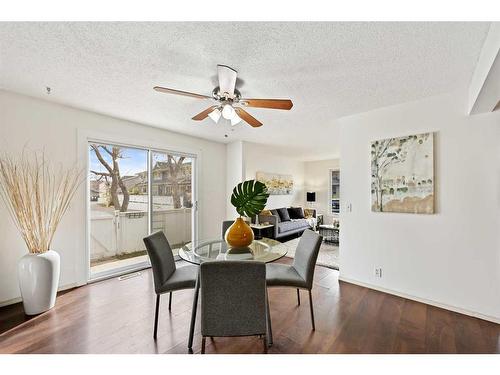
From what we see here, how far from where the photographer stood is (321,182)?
292 inches

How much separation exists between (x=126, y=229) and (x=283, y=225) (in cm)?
335

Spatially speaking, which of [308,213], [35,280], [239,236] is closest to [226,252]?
[239,236]

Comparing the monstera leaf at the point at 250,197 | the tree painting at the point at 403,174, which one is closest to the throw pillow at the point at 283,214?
the tree painting at the point at 403,174

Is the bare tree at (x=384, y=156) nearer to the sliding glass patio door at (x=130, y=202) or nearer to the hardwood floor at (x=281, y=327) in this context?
the hardwood floor at (x=281, y=327)

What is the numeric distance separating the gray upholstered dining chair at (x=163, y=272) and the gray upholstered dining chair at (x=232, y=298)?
0.61m

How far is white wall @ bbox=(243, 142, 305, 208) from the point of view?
519cm

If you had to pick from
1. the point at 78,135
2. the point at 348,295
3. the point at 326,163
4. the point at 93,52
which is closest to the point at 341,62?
the point at 93,52

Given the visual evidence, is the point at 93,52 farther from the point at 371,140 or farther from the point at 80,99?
the point at 371,140

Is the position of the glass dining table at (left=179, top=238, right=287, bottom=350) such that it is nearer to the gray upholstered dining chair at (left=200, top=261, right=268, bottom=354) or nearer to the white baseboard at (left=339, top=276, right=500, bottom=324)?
the gray upholstered dining chair at (left=200, top=261, right=268, bottom=354)

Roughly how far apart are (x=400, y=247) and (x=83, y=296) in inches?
148

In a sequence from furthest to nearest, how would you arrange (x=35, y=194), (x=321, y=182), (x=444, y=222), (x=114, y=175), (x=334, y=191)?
1. (x=321, y=182)
2. (x=334, y=191)
3. (x=114, y=175)
4. (x=35, y=194)
5. (x=444, y=222)

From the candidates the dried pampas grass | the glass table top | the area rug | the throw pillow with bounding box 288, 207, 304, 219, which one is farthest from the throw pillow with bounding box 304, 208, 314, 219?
the dried pampas grass

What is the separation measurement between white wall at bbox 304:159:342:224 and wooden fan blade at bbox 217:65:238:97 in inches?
234

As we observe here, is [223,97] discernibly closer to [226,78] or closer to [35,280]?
[226,78]
